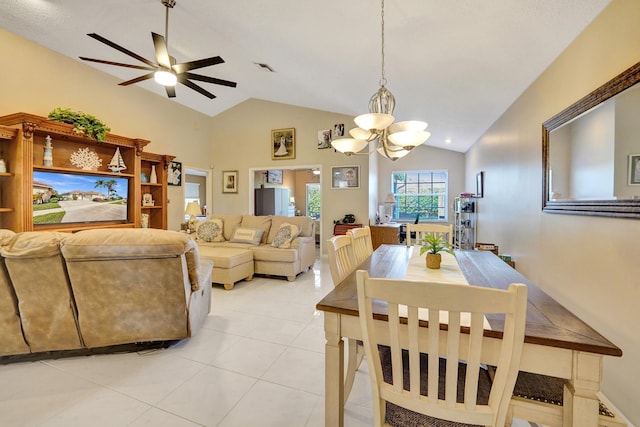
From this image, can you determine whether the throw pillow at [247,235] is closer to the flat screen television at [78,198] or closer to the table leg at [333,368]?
the flat screen television at [78,198]

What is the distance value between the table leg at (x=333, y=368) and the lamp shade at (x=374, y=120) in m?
1.30

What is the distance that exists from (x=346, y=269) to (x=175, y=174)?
17.1ft

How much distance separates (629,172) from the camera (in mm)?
1434

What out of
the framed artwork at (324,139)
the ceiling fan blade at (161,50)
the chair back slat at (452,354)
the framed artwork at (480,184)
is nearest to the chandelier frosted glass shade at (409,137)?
the chair back slat at (452,354)

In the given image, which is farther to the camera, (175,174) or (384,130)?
(175,174)

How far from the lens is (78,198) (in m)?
4.03

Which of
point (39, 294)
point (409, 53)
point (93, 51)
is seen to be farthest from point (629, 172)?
point (93, 51)

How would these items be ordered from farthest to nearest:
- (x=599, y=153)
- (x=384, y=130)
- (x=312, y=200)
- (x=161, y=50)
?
(x=312, y=200) → (x=161, y=50) → (x=384, y=130) → (x=599, y=153)

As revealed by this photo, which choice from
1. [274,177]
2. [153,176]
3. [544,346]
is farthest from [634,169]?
[274,177]

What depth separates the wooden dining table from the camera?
857 millimetres

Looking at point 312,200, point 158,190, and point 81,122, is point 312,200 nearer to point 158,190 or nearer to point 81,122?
point 158,190

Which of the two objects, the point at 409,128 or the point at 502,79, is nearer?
the point at 409,128

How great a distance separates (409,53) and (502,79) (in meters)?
0.97

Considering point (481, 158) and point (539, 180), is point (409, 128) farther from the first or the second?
point (481, 158)
